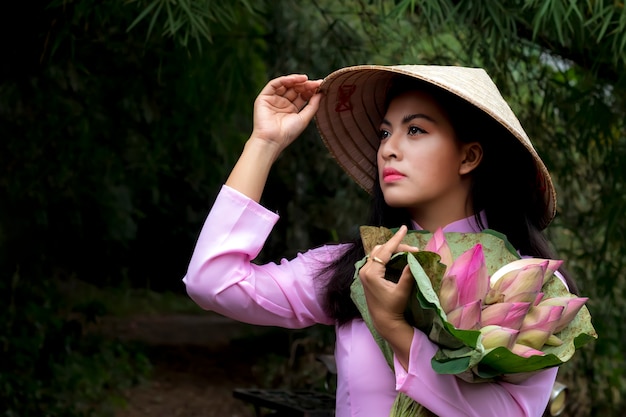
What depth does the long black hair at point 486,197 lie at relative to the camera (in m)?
1.74

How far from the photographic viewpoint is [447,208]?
1.77 m

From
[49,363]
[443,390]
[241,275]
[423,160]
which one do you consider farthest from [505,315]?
[49,363]

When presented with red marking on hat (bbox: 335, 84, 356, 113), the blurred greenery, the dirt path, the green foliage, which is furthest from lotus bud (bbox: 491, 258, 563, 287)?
the dirt path

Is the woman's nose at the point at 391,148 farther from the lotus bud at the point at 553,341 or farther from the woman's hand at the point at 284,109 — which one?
the lotus bud at the point at 553,341

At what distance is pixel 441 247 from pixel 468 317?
153mm

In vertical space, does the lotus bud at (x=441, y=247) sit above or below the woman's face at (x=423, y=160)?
below

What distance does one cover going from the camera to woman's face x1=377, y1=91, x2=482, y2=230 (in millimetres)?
1697

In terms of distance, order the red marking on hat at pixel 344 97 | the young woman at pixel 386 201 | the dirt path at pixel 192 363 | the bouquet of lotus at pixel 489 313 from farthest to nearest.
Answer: the dirt path at pixel 192 363, the red marking on hat at pixel 344 97, the young woman at pixel 386 201, the bouquet of lotus at pixel 489 313

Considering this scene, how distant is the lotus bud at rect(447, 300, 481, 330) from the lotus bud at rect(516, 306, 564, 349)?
77 mm

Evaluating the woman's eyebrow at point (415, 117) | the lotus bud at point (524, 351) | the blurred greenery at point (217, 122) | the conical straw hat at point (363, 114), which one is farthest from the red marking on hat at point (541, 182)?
the blurred greenery at point (217, 122)

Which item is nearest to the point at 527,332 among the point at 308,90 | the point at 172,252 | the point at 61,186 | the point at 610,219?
the point at 308,90

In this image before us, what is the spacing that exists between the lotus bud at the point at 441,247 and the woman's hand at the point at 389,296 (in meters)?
0.07

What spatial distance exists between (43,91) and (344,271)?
3046 mm

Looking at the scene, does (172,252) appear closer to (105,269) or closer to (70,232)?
(105,269)
